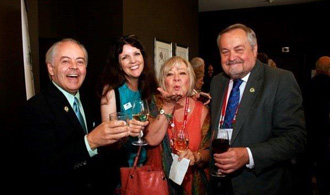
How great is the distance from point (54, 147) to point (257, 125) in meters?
1.25

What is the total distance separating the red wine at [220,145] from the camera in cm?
170

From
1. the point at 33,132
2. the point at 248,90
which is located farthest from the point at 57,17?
the point at 248,90

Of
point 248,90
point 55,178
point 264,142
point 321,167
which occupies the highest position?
point 248,90

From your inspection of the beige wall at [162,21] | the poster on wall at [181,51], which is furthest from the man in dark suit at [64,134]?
the poster on wall at [181,51]

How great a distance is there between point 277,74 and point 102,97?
137 cm

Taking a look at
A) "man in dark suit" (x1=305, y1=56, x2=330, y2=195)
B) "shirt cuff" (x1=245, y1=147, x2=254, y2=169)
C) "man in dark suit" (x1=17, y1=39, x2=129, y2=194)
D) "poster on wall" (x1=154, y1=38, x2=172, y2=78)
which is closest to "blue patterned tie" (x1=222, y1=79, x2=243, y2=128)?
"shirt cuff" (x1=245, y1=147, x2=254, y2=169)

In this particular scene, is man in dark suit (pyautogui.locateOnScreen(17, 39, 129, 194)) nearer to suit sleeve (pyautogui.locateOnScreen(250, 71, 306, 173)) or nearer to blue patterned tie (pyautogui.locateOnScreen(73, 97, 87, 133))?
blue patterned tie (pyautogui.locateOnScreen(73, 97, 87, 133))

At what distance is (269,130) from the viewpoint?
1.86m

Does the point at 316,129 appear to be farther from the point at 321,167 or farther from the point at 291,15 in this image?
the point at 291,15

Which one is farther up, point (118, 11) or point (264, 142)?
point (118, 11)

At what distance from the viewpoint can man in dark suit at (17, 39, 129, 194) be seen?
1627 millimetres

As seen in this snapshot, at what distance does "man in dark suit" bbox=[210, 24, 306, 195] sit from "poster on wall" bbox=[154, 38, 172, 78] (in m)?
2.70

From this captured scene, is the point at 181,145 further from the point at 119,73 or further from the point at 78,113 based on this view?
the point at 119,73

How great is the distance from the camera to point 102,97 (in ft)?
7.97
